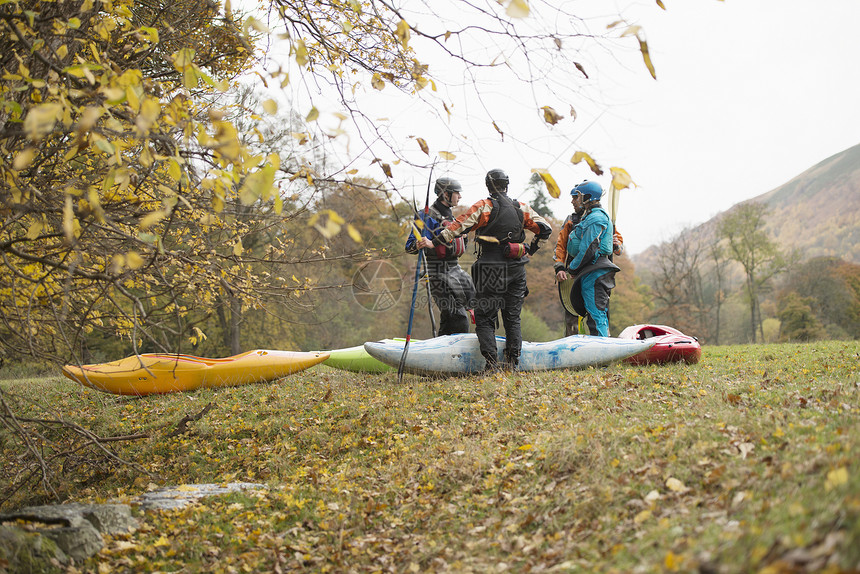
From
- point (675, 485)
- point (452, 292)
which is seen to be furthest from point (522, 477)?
point (452, 292)

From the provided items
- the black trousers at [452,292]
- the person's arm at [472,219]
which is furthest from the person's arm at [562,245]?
the person's arm at [472,219]

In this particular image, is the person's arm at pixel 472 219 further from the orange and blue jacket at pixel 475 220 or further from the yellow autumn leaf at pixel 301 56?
the yellow autumn leaf at pixel 301 56

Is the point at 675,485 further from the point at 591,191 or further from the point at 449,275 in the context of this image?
the point at 591,191

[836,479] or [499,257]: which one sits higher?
[499,257]

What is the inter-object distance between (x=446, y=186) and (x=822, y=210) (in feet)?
255

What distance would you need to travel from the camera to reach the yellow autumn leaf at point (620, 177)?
2.68m

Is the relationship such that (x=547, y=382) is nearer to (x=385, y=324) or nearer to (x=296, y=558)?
(x=296, y=558)

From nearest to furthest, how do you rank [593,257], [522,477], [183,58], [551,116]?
[183,58] < [551,116] < [522,477] < [593,257]

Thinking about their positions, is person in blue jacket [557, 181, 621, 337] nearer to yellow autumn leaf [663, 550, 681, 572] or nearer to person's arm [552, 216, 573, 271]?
person's arm [552, 216, 573, 271]

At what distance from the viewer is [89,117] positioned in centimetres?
232

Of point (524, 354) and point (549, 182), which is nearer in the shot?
point (549, 182)

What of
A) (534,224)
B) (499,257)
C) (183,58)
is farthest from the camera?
(534,224)

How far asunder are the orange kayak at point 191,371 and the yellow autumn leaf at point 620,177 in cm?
680

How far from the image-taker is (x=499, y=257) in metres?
7.30
